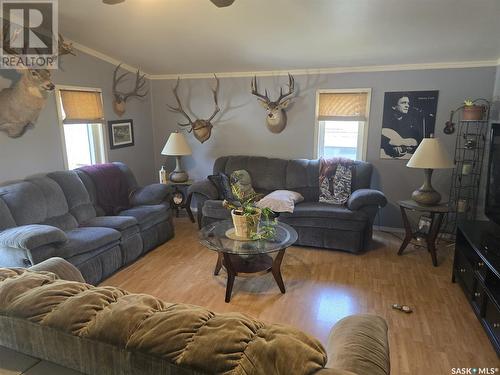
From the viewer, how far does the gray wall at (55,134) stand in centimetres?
321

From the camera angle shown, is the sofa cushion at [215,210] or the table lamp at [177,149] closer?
the sofa cushion at [215,210]

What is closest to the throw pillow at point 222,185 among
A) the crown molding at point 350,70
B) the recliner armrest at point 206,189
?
the recliner armrest at point 206,189

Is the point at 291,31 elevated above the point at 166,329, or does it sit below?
above

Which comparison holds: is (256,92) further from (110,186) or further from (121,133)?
(110,186)

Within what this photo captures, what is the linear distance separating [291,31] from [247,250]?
2173mm

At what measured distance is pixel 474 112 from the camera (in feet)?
11.6

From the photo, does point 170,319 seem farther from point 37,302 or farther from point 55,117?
point 55,117

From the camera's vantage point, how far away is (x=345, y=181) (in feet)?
13.3

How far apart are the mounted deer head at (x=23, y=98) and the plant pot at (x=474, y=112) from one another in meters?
4.12

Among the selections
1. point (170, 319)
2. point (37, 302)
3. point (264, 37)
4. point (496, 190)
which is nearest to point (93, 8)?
point (264, 37)

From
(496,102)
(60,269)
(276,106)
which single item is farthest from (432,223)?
(60,269)

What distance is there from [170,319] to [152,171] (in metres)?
4.75

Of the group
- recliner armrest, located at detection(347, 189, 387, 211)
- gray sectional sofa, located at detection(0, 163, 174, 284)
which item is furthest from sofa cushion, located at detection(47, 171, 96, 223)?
recliner armrest, located at detection(347, 189, 387, 211)

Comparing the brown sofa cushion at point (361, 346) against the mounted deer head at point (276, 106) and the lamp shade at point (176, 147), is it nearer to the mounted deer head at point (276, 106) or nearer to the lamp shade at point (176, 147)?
the mounted deer head at point (276, 106)
